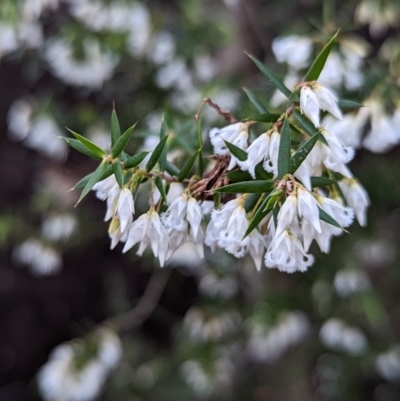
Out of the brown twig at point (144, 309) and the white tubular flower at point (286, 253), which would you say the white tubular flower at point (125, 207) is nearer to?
the white tubular flower at point (286, 253)

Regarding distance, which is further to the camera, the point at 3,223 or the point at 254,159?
the point at 3,223

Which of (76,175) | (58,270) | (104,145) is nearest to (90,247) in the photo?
(58,270)

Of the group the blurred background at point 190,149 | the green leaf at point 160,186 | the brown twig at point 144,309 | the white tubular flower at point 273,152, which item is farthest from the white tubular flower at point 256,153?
the brown twig at point 144,309

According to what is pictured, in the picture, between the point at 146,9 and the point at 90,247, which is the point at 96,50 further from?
the point at 90,247

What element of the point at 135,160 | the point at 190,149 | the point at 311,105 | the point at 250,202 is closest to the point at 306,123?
the point at 311,105

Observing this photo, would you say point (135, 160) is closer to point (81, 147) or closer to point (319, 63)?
point (81, 147)

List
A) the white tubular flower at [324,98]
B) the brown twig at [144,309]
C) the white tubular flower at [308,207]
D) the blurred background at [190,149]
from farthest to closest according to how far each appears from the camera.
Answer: the brown twig at [144,309] < the blurred background at [190,149] < the white tubular flower at [324,98] < the white tubular flower at [308,207]
